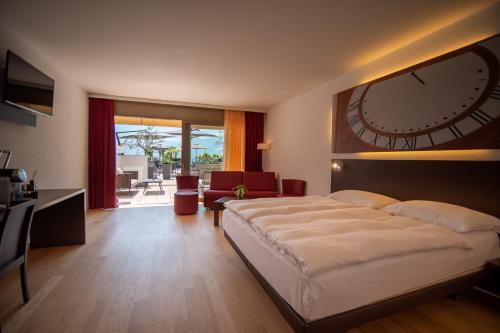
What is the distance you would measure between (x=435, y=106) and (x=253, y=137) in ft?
14.4

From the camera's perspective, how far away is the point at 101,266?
2.46 metres

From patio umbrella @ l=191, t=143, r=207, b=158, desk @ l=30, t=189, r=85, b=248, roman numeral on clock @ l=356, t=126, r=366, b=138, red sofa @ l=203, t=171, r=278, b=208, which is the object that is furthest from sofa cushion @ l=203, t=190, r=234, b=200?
roman numeral on clock @ l=356, t=126, r=366, b=138

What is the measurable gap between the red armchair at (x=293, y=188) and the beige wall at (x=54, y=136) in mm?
4069

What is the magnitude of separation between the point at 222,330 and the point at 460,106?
2941 mm

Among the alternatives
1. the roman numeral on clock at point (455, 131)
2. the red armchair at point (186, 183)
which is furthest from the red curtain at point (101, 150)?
the roman numeral on clock at point (455, 131)

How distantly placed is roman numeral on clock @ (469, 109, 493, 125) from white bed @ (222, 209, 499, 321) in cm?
100

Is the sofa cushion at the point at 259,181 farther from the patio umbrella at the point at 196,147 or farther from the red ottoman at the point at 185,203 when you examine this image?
the patio umbrella at the point at 196,147

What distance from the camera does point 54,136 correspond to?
342cm

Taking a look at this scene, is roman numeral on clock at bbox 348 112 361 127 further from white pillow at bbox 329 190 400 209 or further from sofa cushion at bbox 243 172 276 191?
sofa cushion at bbox 243 172 276 191

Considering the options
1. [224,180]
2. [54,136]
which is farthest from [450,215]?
[54,136]

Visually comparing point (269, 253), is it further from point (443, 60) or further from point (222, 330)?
point (443, 60)

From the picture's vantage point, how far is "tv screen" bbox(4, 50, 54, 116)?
227 centimetres

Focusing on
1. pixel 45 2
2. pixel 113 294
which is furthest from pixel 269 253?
pixel 45 2

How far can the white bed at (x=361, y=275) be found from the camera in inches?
51.4
